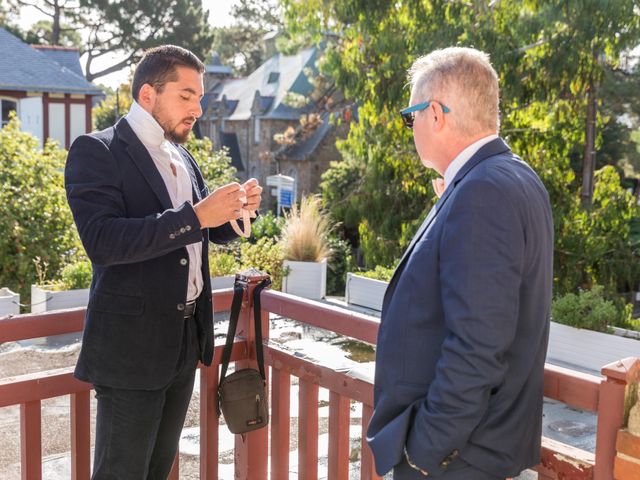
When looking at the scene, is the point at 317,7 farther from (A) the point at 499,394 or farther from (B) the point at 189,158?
(A) the point at 499,394

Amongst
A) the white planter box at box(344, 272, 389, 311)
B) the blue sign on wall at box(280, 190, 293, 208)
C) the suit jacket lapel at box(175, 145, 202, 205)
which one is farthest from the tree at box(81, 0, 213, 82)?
the suit jacket lapel at box(175, 145, 202, 205)

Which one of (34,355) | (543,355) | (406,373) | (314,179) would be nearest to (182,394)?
(406,373)

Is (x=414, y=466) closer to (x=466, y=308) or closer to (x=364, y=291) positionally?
(x=466, y=308)

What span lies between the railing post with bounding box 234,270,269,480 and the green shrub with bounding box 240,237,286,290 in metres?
8.75

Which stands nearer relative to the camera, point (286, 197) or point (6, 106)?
point (286, 197)

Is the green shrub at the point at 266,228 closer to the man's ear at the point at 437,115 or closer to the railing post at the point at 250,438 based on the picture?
the railing post at the point at 250,438

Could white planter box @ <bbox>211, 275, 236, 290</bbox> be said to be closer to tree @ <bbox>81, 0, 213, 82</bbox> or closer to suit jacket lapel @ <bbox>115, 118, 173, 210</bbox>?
suit jacket lapel @ <bbox>115, 118, 173, 210</bbox>

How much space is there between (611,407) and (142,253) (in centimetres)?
141

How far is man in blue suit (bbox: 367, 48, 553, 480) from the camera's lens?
5.40 feet

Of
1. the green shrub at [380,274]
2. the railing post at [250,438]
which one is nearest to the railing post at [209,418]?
the railing post at [250,438]

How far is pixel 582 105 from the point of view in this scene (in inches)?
418

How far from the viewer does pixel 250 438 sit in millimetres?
2998

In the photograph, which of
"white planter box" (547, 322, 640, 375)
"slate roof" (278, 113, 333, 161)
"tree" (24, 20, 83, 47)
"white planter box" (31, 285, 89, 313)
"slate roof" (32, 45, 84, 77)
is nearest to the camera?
"white planter box" (547, 322, 640, 375)

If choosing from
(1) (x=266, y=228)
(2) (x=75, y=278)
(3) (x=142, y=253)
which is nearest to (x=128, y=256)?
(3) (x=142, y=253)
